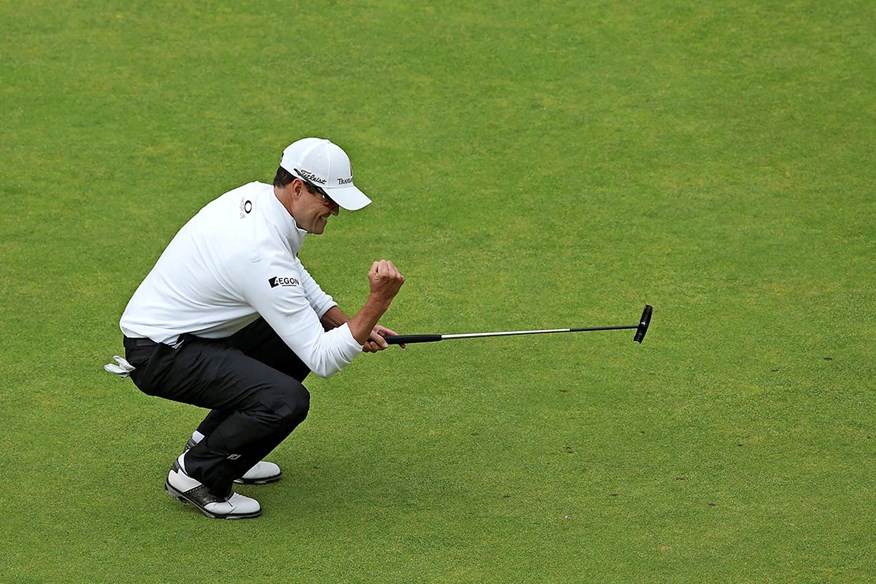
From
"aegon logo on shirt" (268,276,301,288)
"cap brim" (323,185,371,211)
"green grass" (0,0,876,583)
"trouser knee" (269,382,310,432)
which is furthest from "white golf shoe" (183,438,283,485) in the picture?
"cap brim" (323,185,371,211)

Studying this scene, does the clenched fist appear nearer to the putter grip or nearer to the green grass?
the putter grip

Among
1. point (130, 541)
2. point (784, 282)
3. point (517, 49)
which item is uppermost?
point (517, 49)

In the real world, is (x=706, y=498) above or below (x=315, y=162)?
below

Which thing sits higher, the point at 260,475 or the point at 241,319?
the point at 241,319

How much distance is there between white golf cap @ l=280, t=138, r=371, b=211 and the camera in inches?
171

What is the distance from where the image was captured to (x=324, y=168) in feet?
14.2

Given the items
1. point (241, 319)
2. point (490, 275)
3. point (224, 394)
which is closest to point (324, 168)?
point (241, 319)

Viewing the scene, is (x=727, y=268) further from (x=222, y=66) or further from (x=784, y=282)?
(x=222, y=66)

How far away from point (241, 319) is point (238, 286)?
0.65 feet

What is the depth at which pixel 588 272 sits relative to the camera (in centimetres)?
639

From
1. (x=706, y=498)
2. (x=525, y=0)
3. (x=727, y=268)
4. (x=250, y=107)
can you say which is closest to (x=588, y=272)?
(x=727, y=268)

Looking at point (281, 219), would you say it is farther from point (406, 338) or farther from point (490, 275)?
point (490, 275)

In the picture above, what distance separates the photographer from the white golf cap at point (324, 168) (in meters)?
4.34

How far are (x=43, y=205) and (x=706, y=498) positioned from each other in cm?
396
